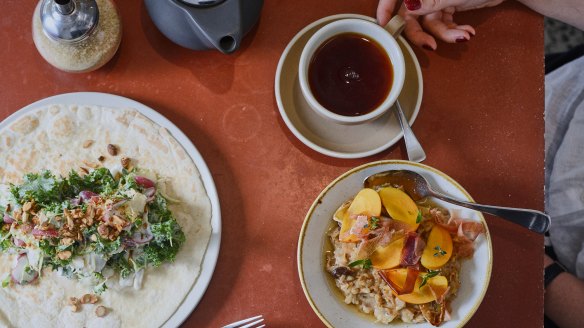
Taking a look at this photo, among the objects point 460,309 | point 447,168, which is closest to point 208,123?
point 447,168

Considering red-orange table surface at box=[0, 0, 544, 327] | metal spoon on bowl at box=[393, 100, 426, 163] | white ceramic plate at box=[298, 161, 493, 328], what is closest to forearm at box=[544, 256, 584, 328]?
red-orange table surface at box=[0, 0, 544, 327]

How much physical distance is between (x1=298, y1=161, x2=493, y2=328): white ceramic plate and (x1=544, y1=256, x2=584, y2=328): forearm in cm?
50

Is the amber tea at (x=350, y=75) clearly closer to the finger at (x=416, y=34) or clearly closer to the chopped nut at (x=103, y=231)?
the finger at (x=416, y=34)

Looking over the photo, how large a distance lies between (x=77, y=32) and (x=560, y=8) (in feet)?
4.02

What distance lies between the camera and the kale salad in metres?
1.30

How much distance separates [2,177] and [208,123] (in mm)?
→ 518

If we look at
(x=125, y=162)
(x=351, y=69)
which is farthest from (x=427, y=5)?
(x=125, y=162)

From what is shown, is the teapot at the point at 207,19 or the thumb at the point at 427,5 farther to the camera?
the thumb at the point at 427,5

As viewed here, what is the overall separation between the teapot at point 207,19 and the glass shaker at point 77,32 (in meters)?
0.12

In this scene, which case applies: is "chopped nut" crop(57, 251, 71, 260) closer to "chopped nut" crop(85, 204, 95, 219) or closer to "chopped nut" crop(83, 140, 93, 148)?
"chopped nut" crop(85, 204, 95, 219)

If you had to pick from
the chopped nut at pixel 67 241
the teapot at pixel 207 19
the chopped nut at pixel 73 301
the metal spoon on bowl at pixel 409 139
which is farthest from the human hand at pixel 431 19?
the chopped nut at pixel 73 301

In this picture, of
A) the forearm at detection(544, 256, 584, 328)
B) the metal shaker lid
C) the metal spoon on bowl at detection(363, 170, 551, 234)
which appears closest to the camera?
the metal spoon on bowl at detection(363, 170, 551, 234)

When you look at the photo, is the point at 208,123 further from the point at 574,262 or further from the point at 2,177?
the point at 574,262

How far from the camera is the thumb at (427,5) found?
1.42m
